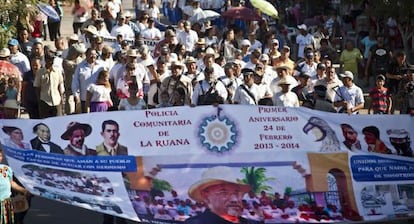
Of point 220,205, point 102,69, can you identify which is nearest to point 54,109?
point 102,69

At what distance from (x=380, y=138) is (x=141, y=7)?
16.2 m

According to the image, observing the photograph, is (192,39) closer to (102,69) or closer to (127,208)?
(102,69)

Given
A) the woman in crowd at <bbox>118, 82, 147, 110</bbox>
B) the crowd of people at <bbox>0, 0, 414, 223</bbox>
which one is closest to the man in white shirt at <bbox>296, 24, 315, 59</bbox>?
the crowd of people at <bbox>0, 0, 414, 223</bbox>

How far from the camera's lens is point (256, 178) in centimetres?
1089

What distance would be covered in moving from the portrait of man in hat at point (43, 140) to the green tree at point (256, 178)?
2125mm

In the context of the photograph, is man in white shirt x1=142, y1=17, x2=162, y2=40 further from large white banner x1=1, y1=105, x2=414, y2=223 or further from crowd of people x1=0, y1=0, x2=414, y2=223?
large white banner x1=1, y1=105, x2=414, y2=223

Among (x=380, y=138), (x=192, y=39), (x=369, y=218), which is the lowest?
(x=369, y=218)

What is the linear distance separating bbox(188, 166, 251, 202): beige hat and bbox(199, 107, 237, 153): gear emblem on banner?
217 millimetres

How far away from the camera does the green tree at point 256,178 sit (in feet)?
35.6

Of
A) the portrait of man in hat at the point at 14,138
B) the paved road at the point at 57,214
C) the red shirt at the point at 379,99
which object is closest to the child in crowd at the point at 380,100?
the red shirt at the point at 379,99

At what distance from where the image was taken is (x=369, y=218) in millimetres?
10734

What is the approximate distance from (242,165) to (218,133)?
17.0 inches

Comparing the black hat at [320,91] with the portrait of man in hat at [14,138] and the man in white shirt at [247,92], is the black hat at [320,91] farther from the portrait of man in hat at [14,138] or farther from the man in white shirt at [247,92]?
the portrait of man in hat at [14,138]

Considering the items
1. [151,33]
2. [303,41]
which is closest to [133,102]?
[151,33]
